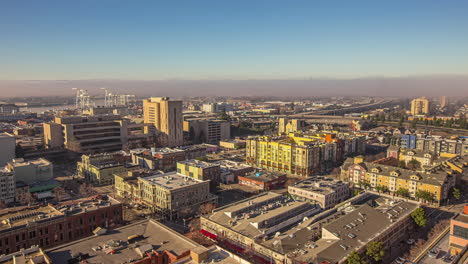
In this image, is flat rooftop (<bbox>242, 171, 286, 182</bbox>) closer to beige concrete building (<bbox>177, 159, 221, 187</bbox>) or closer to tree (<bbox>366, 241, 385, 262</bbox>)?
beige concrete building (<bbox>177, 159, 221, 187</bbox>)

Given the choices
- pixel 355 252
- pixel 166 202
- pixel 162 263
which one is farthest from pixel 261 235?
pixel 166 202

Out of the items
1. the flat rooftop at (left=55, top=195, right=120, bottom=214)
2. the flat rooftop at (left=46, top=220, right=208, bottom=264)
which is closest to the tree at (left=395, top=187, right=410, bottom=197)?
the flat rooftop at (left=46, top=220, right=208, bottom=264)

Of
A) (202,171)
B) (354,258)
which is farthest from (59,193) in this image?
(354,258)

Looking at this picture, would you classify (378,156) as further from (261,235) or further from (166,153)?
(261,235)

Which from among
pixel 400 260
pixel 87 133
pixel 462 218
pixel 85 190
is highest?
pixel 87 133

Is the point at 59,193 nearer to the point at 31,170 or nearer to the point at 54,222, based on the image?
the point at 31,170

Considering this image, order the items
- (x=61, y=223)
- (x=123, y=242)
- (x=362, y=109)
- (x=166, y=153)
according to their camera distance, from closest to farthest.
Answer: (x=123, y=242) → (x=61, y=223) → (x=166, y=153) → (x=362, y=109)

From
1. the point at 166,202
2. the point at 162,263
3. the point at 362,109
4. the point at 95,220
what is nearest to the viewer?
the point at 162,263
